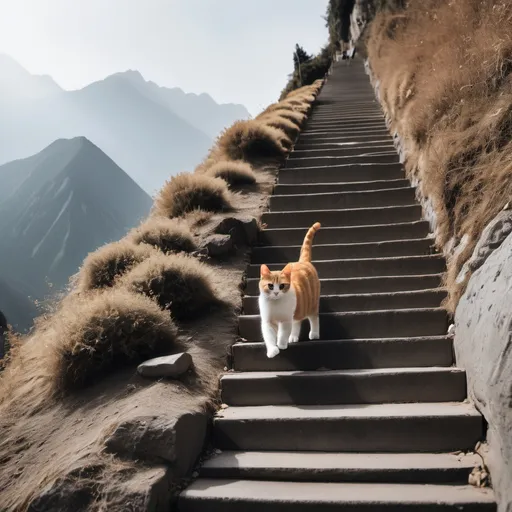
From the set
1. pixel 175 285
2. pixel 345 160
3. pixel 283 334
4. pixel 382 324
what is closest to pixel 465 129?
pixel 382 324

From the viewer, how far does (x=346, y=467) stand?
113 inches

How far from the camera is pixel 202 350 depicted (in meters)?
3.95

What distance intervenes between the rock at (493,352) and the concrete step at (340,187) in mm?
3450

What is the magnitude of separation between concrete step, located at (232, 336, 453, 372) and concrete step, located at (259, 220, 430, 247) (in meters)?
1.85

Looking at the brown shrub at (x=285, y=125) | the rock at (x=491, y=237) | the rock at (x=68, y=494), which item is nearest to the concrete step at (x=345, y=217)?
the rock at (x=491, y=237)

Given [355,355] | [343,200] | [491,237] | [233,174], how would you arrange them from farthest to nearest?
1. [233,174]
2. [343,200]
3. [355,355]
4. [491,237]

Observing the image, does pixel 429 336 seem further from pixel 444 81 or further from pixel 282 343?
pixel 444 81

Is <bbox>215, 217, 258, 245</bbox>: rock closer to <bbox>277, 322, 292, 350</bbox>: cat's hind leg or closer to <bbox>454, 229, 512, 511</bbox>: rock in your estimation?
<bbox>277, 322, 292, 350</bbox>: cat's hind leg

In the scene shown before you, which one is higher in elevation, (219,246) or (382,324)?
(219,246)

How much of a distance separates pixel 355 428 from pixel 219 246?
2.75m

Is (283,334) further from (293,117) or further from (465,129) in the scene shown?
(293,117)

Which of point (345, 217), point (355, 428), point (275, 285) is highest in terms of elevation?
point (345, 217)

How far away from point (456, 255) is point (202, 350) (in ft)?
7.68

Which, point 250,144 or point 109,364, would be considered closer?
point 109,364
